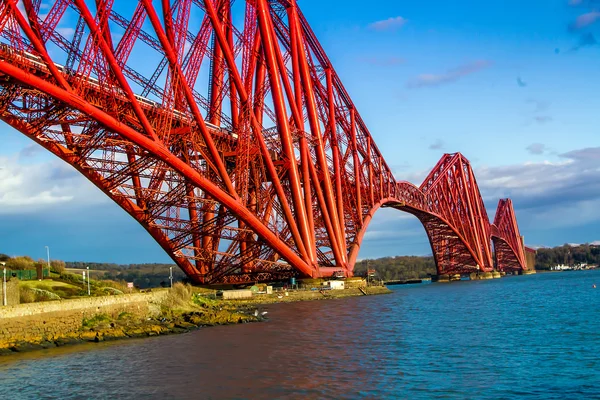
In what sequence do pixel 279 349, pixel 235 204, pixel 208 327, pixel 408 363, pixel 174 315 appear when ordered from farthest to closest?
pixel 235 204 < pixel 174 315 < pixel 208 327 < pixel 279 349 < pixel 408 363

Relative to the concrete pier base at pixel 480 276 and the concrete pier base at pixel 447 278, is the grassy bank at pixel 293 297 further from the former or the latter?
the concrete pier base at pixel 480 276

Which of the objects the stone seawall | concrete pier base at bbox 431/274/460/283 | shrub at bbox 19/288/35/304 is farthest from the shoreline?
concrete pier base at bbox 431/274/460/283

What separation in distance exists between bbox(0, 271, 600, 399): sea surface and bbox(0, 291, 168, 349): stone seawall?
193cm

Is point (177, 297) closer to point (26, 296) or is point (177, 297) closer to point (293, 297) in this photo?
point (26, 296)

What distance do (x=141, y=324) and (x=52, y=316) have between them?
5315 mm

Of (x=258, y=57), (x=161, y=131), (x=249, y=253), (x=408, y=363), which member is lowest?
(x=408, y=363)

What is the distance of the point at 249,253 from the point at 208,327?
20.4 metres

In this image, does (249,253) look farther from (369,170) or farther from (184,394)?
(184,394)

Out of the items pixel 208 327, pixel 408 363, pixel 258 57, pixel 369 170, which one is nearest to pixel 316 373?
pixel 408 363

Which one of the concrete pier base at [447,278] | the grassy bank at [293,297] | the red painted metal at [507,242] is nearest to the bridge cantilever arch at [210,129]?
the grassy bank at [293,297]

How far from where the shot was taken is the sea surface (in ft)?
59.8

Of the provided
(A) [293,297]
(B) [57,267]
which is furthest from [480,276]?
(B) [57,267]

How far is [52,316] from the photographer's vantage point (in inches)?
1161

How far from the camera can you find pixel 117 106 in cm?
3700
